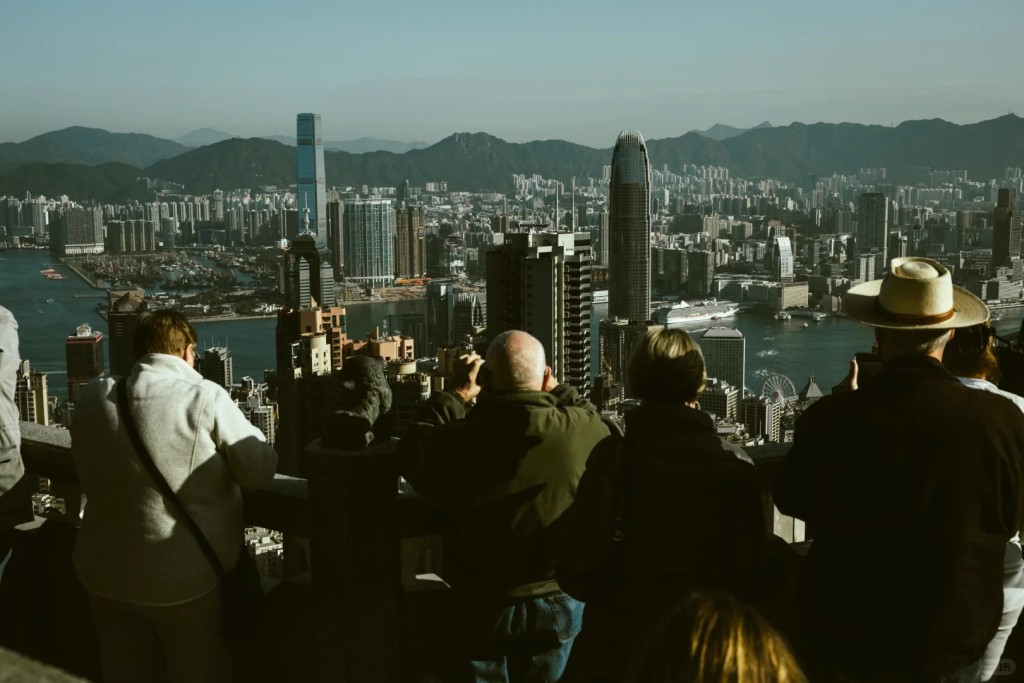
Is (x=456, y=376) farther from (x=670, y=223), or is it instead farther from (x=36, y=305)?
(x=670, y=223)

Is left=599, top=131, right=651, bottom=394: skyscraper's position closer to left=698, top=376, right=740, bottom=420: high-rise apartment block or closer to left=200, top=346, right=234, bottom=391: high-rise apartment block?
left=698, top=376, right=740, bottom=420: high-rise apartment block

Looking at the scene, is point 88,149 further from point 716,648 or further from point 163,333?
point 716,648

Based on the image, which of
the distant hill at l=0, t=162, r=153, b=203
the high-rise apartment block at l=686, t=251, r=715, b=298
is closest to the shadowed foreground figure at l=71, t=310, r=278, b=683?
the distant hill at l=0, t=162, r=153, b=203

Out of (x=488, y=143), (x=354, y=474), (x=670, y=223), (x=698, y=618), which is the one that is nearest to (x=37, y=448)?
(x=354, y=474)

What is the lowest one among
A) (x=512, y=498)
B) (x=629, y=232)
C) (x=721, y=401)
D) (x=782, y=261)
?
(x=721, y=401)

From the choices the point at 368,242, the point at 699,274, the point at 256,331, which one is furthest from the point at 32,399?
the point at 699,274

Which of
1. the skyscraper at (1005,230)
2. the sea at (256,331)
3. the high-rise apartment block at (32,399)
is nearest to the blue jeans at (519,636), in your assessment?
the high-rise apartment block at (32,399)
